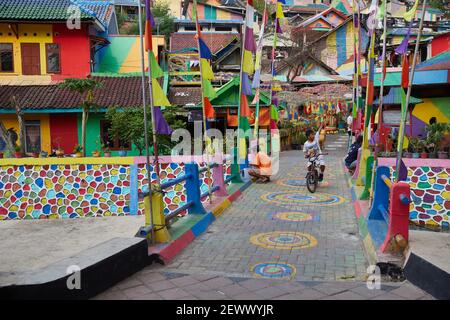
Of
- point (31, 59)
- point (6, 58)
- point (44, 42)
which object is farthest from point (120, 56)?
point (6, 58)

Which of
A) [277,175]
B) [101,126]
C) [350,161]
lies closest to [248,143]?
[277,175]

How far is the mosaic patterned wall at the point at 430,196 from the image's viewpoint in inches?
387

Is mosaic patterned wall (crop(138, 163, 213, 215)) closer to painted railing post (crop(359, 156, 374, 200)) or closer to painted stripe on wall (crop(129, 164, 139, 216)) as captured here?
painted stripe on wall (crop(129, 164, 139, 216))

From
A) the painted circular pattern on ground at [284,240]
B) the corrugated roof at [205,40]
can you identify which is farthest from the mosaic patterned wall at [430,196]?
the corrugated roof at [205,40]

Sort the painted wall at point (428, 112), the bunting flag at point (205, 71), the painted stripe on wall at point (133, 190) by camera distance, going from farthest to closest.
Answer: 1. the painted wall at point (428, 112)
2. the painted stripe on wall at point (133, 190)
3. the bunting flag at point (205, 71)

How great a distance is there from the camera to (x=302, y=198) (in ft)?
32.4

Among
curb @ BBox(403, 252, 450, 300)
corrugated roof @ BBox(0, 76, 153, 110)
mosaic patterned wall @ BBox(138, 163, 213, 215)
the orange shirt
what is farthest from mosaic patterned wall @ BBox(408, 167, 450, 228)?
corrugated roof @ BBox(0, 76, 153, 110)

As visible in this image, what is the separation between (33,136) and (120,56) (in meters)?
6.45

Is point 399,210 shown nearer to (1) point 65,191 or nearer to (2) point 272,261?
(2) point 272,261

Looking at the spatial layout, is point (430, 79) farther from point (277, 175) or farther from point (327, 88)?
point (327, 88)

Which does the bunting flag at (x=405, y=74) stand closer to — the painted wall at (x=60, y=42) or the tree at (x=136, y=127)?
the tree at (x=136, y=127)

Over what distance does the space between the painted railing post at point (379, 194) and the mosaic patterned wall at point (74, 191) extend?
6.77 m

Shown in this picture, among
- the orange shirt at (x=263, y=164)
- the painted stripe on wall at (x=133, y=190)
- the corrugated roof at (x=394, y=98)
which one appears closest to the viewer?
the orange shirt at (x=263, y=164)
